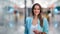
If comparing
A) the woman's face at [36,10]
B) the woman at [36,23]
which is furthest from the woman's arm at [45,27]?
the woman's face at [36,10]

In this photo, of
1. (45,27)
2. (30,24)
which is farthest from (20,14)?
(45,27)

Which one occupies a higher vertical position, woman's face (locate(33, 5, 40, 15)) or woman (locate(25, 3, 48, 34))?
woman's face (locate(33, 5, 40, 15))

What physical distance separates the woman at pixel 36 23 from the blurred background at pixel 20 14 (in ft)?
0.25

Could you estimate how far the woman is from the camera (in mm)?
1395

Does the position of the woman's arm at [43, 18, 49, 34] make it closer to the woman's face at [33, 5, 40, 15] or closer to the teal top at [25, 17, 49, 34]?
the teal top at [25, 17, 49, 34]

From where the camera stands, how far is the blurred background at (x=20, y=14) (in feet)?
4.86

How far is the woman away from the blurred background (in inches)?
3.0

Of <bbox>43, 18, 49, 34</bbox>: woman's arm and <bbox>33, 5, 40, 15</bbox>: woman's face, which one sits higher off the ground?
<bbox>33, 5, 40, 15</bbox>: woman's face

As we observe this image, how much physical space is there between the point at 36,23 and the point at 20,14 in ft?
A: 0.78

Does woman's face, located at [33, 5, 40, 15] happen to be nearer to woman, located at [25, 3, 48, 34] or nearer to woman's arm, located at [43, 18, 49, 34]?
woman, located at [25, 3, 48, 34]

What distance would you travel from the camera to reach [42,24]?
1394 millimetres

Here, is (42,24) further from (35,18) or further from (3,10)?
(3,10)

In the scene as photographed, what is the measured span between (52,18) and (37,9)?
0.24m

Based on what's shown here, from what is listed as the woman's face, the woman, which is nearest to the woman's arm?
the woman
